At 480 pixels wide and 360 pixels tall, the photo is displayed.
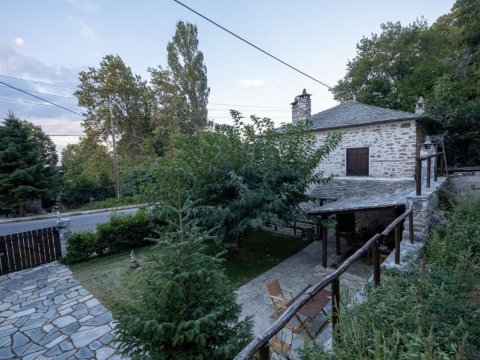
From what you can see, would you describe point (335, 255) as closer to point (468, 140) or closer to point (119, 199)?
point (468, 140)

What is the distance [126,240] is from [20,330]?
5.10 metres

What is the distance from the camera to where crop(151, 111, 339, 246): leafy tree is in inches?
269

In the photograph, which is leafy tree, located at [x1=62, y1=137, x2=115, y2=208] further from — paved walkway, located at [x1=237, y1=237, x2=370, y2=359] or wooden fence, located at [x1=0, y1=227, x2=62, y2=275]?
paved walkway, located at [x1=237, y1=237, x2=370, y2=359]

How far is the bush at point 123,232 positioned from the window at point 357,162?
9.40 metres

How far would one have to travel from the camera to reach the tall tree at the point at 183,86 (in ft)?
77.6

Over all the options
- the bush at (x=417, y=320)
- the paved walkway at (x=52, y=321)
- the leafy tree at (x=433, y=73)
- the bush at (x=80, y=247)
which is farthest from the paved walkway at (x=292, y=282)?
the leafy tree at (x=433, y=73)

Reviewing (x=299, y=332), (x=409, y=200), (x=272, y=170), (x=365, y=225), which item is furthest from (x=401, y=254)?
(x=365, y=225)

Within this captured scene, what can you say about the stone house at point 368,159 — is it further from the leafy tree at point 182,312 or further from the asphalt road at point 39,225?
the asphalt road at point 39,225

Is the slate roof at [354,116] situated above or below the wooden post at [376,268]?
above

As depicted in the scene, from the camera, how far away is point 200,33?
79.8 ft

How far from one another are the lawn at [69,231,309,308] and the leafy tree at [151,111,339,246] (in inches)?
67.1

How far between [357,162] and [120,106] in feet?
84.1

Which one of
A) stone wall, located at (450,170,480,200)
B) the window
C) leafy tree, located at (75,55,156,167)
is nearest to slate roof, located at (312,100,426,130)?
the window

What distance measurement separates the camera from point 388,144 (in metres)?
10.2
